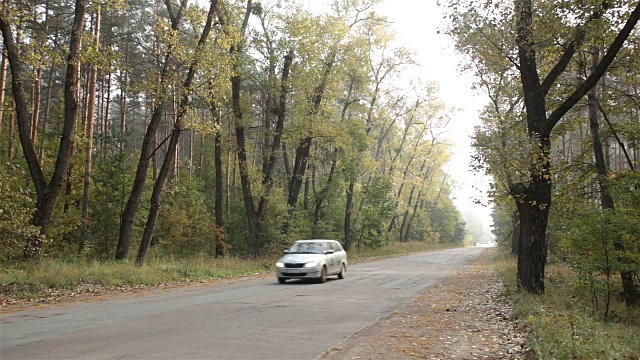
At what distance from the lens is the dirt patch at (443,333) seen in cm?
683

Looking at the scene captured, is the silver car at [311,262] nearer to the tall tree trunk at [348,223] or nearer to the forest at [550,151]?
the forest at [550,151]

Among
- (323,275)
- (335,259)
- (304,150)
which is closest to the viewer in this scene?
(323,275)

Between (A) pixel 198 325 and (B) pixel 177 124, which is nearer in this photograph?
(A) pixel 198 325

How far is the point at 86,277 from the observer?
1381 centimetres

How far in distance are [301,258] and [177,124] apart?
7.59 meters

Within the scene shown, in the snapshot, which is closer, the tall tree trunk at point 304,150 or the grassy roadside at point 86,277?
the grassy roadside at point 86,277

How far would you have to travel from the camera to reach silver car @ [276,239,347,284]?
54.6ft

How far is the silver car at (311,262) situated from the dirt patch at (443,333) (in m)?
4.86

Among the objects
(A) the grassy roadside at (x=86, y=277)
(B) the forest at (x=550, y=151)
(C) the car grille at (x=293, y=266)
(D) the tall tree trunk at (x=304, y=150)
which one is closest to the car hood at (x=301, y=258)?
(C) the car grille at (x=293, y=266)

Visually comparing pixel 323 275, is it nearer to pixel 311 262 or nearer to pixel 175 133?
pixel 311 262

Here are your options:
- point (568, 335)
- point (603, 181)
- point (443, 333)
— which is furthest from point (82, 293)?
point (603, 181)

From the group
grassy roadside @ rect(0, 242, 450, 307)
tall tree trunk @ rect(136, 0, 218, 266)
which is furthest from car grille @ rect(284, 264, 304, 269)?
tall tree trunk @ rect(136, 0, 218, 266)

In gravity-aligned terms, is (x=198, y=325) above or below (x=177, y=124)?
below

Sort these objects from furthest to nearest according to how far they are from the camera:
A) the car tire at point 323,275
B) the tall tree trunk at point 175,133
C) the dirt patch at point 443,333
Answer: the tall tree trunk at point 175,133
the car tire at point 323,275
the dirt patch at point 443,333
